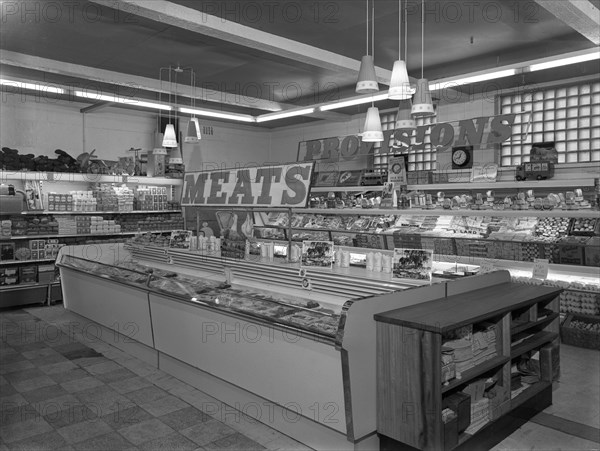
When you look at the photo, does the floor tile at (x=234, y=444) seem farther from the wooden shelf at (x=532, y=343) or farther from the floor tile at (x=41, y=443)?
the wooden shelf at (x=532, y=343)

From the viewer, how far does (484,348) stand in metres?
3.42

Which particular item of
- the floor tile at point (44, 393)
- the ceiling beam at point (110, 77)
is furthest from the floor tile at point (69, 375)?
the ceiling beam at point (110, 77)

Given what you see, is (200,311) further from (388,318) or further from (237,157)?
(237,157)

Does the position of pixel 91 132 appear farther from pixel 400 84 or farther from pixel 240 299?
pixel 400 84

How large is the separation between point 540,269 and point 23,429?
5.39m

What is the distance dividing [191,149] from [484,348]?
35.0 feet

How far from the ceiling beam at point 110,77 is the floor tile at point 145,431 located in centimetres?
569

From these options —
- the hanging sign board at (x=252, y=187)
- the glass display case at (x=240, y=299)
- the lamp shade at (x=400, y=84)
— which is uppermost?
the lamp shade at (x=400, y=84)

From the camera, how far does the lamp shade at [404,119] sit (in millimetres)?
5840

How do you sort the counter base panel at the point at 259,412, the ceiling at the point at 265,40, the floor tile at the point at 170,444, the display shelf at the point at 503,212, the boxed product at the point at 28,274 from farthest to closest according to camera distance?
the boxed product at the point at 28,274 → the ceiling at the point at 265,40 → the display shelf at the point at 503,212 → the floor tile at the point at 170,444 → the counter base panel at the point at 259,412

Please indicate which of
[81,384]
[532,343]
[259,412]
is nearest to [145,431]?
[259,412]

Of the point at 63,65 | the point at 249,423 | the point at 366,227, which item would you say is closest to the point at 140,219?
the point at 63,65

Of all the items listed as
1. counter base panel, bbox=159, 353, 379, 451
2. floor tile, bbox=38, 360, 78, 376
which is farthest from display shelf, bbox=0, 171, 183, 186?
counter base panel, bbox=159, 353, 379, 451

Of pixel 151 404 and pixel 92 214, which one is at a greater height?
pixel 92 214
